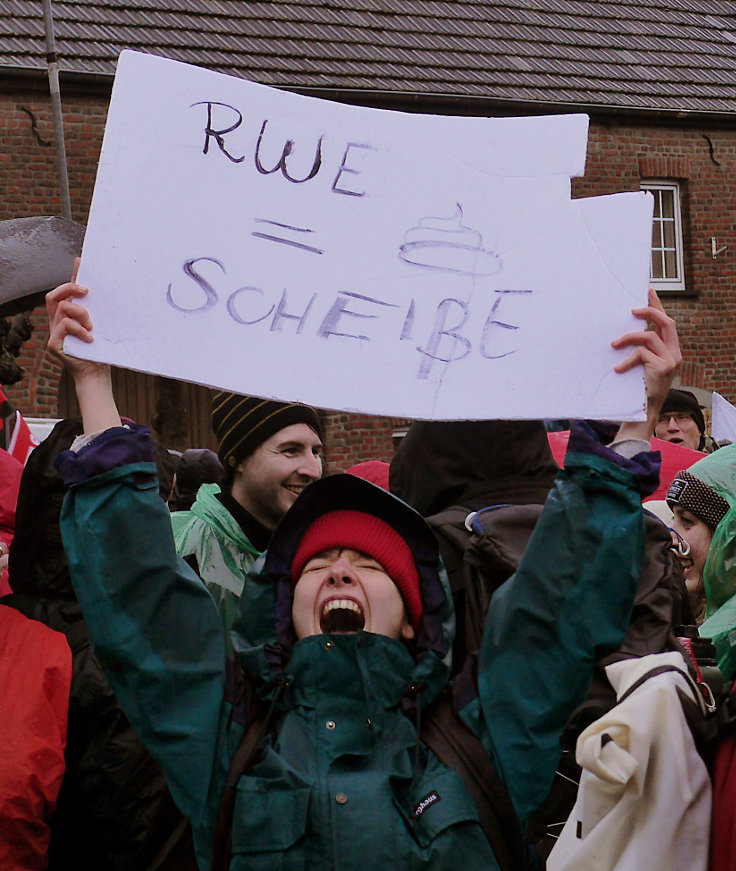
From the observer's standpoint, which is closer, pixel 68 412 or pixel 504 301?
pixel 504 301

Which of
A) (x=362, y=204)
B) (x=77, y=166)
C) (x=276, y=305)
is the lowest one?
(x=276, y=305)

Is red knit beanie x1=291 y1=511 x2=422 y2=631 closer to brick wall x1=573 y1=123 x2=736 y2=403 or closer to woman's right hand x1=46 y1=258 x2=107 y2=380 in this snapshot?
woman's right hand x1=46 y1=258 x2=107 y2=380

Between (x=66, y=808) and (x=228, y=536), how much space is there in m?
0.76

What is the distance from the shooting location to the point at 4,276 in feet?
13.2

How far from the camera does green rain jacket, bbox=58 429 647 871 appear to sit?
7.80 ft

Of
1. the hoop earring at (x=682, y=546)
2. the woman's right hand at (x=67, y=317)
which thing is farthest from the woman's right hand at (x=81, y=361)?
the hoop earring at (x=682, y=546)

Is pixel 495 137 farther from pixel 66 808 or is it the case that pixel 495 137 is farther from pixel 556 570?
pixel 66 808

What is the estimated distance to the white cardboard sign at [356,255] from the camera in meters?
2.49

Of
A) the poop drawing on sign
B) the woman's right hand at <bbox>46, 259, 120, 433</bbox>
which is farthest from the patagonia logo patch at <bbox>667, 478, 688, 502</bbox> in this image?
the woman's right hand at <bbox>46, 259, 120, 433</bbox>

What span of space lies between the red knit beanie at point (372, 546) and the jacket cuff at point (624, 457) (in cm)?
43

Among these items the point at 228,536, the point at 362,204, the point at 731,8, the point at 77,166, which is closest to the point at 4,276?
the point at 228,536

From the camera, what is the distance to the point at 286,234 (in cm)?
263

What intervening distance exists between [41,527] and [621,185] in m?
14.5

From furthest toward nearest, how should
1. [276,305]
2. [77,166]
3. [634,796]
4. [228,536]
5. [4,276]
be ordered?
[77,166] → [4,276] → [228,536] → [276,305] → [634,796]
